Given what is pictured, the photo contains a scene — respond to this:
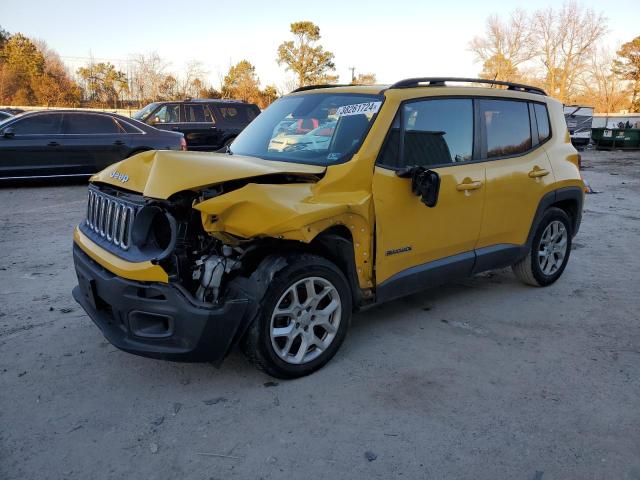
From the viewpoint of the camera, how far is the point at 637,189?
12.2 m

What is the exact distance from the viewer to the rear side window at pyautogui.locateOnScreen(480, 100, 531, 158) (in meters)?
4.30

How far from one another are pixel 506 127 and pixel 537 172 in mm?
504

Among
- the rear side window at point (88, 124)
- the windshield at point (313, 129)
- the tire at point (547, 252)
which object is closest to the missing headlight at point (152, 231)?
the windshield at point (313, 129)

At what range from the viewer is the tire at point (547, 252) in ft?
16.0

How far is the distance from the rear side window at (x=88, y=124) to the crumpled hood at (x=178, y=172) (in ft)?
27.1

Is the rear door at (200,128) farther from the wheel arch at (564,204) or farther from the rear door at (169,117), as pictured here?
the wheel arch at (564,204)

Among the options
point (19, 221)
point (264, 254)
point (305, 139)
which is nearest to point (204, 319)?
point (264, 254)

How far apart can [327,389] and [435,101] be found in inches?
86.8

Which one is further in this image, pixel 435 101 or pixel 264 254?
pixel 435 101

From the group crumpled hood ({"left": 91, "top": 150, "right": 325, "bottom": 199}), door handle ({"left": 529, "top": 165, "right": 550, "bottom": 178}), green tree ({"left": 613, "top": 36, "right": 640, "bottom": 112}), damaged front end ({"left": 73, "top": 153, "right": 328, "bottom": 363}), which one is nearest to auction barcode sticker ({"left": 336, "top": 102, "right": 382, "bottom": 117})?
crumpled hood ({"left": 91, "top": 150, "right": 325, "bottom": 199})

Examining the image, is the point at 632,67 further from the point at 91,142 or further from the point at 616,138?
the point at 91,142

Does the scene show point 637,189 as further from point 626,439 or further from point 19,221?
point 19,221

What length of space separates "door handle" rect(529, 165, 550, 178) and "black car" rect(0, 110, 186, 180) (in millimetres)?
8433

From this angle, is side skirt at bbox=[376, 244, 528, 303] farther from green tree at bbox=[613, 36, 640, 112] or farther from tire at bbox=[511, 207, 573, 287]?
green tree at bbox=[613, 36, 640, 112]
